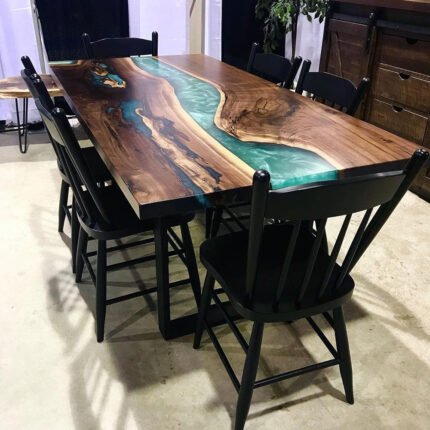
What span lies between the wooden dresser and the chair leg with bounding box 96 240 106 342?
2.05 metres

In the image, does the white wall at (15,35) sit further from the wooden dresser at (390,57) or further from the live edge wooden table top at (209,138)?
the wooden dresser at (390,57)

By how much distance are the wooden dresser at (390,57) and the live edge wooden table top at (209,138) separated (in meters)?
1.10

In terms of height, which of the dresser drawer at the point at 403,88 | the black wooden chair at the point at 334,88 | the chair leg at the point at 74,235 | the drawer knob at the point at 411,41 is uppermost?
the drawer knob at the point at 411,41

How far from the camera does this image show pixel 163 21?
394 cm

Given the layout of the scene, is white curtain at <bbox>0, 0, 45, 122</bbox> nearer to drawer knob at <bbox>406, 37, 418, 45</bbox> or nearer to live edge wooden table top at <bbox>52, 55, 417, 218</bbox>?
live edge wooden table top at <bbox>52, 55, 417, 218</bbox>

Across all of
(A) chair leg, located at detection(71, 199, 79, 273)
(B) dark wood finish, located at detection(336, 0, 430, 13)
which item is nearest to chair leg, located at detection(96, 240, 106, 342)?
(A) chair leg, located at detection(71, 199, 79, 273)

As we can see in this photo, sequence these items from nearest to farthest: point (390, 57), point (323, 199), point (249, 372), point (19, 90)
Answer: point (323, 199) < point (249, 372) < point (390, 57) < point (19, 90)

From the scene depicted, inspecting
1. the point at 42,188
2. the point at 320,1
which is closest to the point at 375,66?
the point at 320,1

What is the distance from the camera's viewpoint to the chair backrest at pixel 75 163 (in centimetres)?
132

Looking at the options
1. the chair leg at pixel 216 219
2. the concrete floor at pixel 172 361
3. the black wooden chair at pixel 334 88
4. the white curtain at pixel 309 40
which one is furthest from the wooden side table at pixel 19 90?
the white curtain at pixel 309 40

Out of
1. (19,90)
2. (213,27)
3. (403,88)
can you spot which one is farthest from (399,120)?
(19,90)

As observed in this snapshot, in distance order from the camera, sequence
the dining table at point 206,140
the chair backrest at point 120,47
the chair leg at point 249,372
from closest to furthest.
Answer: the dining table at point 206,140 < the chair leg at point 249,372 < the chair backrest at point 120,47

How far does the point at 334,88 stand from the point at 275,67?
518mm

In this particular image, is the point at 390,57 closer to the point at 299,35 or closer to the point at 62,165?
the point at 299,35
